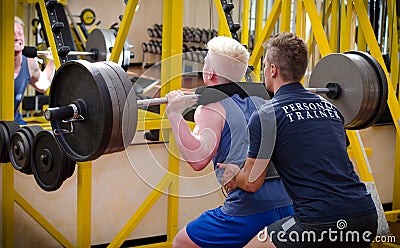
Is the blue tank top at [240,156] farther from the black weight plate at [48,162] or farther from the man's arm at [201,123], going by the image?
the black weight plate at [48,162]

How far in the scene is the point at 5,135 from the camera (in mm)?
3340

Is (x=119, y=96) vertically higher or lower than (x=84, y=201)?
higher

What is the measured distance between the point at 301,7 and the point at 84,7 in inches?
285

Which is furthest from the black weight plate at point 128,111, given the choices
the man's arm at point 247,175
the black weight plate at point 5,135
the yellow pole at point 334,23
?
the yellow pole at point 334,23

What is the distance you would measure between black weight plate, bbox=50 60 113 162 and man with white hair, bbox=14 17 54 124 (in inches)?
54.8

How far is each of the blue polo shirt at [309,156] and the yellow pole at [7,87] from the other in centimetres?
173

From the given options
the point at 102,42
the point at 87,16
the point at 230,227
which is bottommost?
the point at 230,227

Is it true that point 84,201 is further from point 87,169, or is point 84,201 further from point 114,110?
point 114,110

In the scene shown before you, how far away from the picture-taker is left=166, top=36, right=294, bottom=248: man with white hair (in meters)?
2.37

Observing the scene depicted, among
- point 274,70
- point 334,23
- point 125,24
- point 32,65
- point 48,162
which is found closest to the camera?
point 274,70

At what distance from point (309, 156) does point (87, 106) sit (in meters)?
0.84

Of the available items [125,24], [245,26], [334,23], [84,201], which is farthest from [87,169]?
[334,23]

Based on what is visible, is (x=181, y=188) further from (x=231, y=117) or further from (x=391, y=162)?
(x=391, y=162)

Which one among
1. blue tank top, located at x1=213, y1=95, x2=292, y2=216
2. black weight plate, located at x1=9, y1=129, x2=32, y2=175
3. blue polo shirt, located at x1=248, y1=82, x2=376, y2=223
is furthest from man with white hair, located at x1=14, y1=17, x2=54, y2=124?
blue polo shirt, located at x1=248, y1=82, x2=376, y2=223
